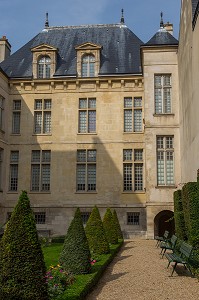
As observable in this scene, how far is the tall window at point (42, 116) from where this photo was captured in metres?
22.7

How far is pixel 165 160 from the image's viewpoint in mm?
19484

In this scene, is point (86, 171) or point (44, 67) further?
point (44, 67)

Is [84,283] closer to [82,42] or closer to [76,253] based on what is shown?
[76,253]

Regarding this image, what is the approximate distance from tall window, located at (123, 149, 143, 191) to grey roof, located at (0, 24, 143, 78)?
16.0 ft

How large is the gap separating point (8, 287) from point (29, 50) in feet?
72.6

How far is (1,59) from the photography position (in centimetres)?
2616

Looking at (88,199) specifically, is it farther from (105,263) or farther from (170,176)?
(105,263)

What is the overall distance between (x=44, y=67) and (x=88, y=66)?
2.75 metres

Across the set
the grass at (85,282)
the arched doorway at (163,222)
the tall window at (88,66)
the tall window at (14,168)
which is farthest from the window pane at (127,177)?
the grass at (85,282)

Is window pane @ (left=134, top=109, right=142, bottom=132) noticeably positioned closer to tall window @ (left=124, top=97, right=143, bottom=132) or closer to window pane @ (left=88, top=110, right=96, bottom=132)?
tall window @ (left=124, top=97, right=143, bottom=132)

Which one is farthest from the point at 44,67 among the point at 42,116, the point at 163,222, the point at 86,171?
the point at 163,222

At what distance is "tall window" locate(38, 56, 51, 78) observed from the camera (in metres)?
23.2

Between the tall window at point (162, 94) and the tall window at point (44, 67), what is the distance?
275 inches

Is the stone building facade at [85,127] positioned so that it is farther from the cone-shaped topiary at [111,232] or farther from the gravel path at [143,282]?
the gravel path at [143,282]
